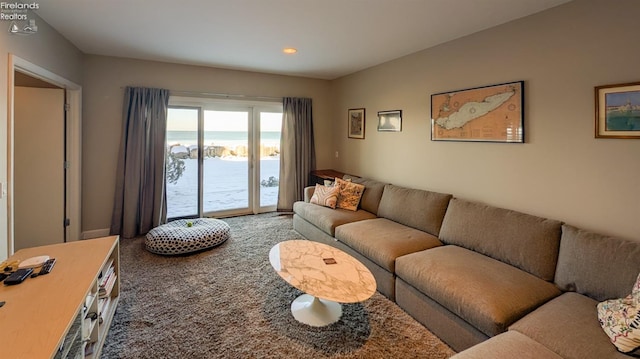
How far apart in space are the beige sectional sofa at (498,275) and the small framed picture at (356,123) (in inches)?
81.9

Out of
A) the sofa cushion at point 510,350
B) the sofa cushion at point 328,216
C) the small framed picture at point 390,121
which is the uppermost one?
the small framed picture at point 390,121

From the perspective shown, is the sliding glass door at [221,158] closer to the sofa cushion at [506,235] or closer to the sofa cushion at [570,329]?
the sofa cushion at [506,235]

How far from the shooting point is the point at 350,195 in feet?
13.6

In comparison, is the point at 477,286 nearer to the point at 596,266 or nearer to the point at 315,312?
the point at 596,266

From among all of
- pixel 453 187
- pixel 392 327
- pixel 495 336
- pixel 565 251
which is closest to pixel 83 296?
pixel 392 327

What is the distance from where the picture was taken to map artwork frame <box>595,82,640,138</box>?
6.70 ft

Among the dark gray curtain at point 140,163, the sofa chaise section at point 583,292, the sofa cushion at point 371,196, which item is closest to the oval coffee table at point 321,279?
the sofa chaise section at point 583,292

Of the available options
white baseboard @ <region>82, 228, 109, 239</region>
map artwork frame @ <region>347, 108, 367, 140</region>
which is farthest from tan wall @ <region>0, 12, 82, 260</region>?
map artwork frame @ <region>347, 108, 367, 140</region>

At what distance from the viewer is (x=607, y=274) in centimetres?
186

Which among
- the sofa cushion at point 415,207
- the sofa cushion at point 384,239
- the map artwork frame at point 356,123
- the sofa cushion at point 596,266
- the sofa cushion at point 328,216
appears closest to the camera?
the sofa cushion at point 596,266

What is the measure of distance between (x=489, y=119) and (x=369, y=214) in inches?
68.6

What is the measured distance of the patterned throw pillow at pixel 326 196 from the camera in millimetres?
4137

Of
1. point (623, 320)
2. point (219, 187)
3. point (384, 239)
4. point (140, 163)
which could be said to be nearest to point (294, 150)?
point (219, 187)

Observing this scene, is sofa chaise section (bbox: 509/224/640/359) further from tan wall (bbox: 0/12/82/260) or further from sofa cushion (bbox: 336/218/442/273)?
tan wall (bbox: 0/12/82/260)
